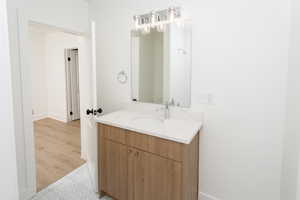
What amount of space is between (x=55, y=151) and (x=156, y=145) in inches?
91.6

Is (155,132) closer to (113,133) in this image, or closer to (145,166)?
(145,166)

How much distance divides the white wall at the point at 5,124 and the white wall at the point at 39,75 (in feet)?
14.5

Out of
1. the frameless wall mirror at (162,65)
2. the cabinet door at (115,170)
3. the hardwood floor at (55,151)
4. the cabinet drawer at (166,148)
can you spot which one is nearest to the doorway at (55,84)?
the hardwood floor at (55,151)

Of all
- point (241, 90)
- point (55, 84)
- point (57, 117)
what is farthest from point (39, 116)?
point (241, 90)

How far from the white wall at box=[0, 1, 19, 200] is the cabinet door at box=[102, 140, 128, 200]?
34.7 inches

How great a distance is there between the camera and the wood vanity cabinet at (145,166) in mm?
1363

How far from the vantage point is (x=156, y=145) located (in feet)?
4.70

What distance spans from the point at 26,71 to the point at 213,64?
1946mm

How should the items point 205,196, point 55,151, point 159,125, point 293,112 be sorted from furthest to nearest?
1. point 55,151
2. point 205,196
3. point 159,125
4. point 293,112

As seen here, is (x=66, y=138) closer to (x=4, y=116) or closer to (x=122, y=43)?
(x=122, y=43)

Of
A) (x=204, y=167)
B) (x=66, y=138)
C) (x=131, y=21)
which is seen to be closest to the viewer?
(x=204, y=167)

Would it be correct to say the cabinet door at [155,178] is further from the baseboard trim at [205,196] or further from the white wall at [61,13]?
the white wall at [61,13]

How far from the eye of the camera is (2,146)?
853mm

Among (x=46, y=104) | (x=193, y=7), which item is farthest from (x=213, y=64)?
(x=46, y=104)
